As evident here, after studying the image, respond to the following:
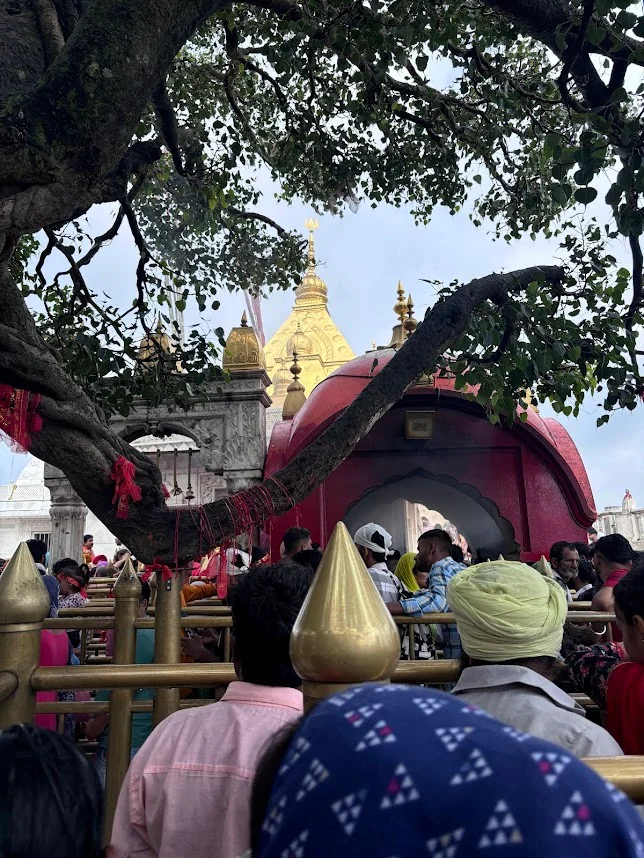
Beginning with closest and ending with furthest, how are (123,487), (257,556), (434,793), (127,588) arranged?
(434,793), (123,487), (127,588), (257,556)

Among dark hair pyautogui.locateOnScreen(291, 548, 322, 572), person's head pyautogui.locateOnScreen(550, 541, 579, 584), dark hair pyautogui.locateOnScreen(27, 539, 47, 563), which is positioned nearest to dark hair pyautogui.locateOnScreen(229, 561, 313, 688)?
dark hair pyautogui.locateOnScreen(291, 548, 322, 572)

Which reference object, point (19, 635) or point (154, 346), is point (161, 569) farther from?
point (154, 346)

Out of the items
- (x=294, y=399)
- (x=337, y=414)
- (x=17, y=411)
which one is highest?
(x=294, y=399)

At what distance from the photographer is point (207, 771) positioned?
1442mm

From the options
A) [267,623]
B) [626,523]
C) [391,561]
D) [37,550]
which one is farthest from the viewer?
[626,523]

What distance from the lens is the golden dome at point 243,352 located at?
945cm

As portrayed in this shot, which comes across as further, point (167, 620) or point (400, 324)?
point (400, 324)

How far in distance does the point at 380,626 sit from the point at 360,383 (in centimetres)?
880

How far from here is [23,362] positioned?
262cm

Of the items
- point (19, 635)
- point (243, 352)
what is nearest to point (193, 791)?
point (19, 635)

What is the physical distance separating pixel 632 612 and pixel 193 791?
138 cm

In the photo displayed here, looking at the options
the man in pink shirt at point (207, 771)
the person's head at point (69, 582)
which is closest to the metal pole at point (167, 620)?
the man in pink shirt at point (207, 771)

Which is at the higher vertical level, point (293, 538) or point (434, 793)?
point (293, 538)

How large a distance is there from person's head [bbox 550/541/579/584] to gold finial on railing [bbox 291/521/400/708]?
5772 millimetres
